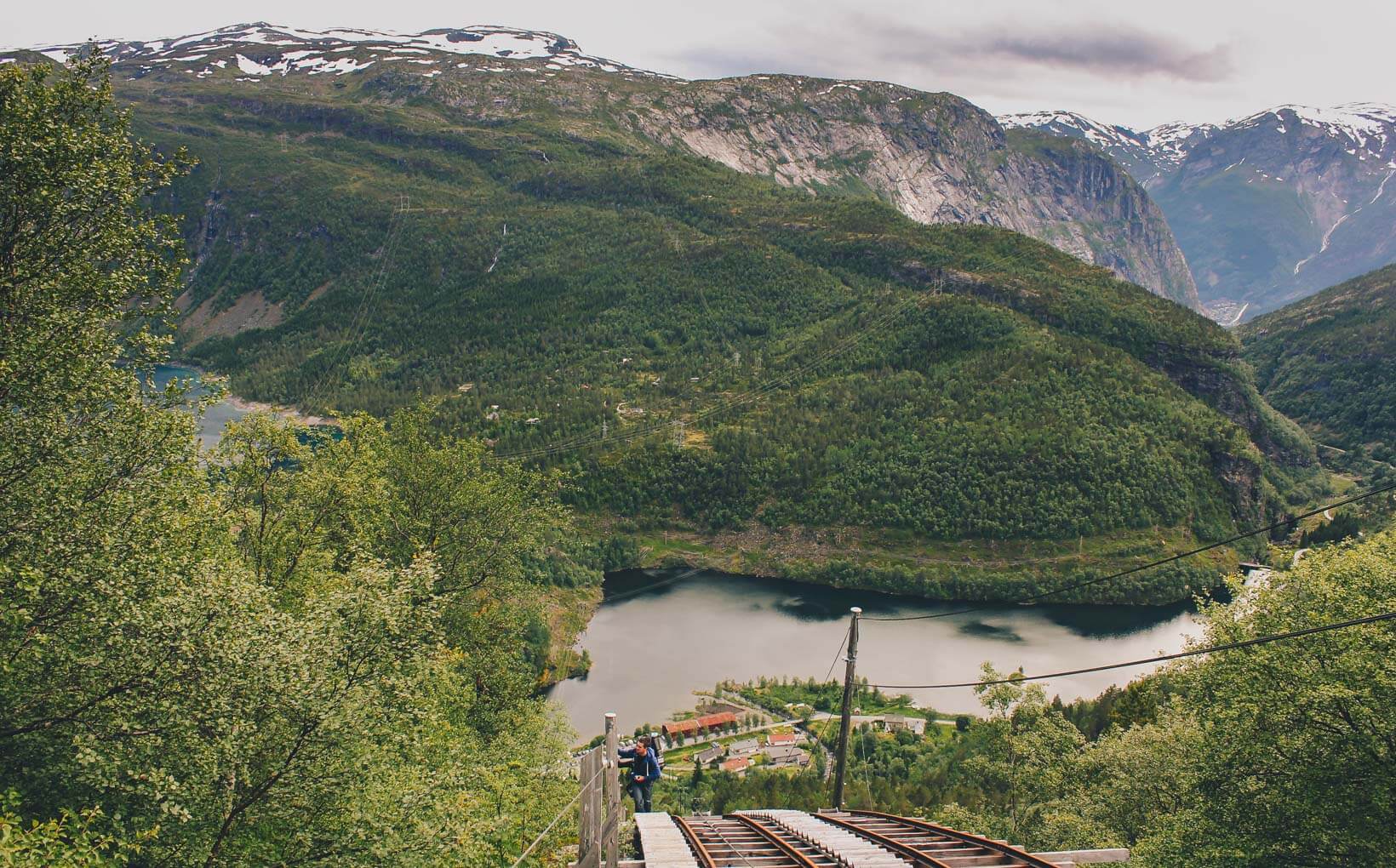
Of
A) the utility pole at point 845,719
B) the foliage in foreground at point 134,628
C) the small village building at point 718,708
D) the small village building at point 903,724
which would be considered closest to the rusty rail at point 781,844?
the foliage in foreground at point 134,628

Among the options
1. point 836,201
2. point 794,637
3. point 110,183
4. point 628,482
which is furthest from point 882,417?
point 110,183

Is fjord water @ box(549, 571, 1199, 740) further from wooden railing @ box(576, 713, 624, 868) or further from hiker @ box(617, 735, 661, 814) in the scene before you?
wooden railing @ box(576, 713, 624, 868)

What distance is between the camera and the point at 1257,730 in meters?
14.5

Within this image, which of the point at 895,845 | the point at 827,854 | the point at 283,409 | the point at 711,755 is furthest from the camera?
the point at 283,409

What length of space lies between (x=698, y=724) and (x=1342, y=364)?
533ft

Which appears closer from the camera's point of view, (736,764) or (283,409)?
(736,764)

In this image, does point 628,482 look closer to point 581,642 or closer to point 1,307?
point 581,642

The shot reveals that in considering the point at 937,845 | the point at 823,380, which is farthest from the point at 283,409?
the point at 937,845

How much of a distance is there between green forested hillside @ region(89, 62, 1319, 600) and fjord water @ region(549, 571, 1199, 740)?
4.71m

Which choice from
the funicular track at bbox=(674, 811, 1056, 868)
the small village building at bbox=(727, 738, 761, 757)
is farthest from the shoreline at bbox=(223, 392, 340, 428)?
the funicular track at bbox=(674, 811, 1056, 868)

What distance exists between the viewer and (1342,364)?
15762cm

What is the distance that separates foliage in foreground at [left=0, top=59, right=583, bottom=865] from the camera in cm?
919

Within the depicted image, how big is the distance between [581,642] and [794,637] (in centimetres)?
1926

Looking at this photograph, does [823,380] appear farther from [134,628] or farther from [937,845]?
[134,628]
